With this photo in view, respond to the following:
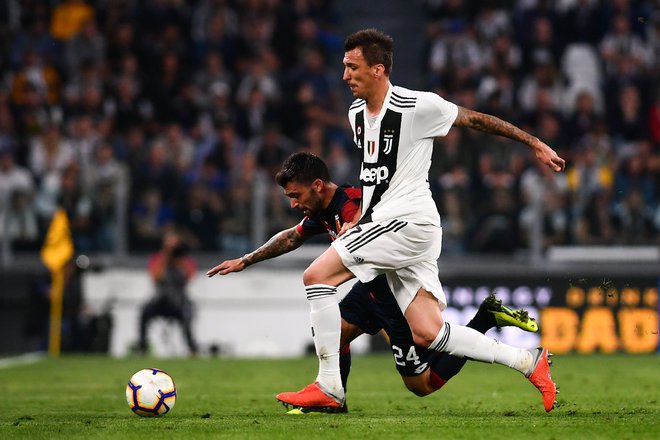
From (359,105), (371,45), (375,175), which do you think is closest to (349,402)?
(375,175)

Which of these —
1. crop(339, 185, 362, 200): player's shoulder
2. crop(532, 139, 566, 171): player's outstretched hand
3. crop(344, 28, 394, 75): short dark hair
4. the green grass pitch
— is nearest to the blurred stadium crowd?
the green grass pitch

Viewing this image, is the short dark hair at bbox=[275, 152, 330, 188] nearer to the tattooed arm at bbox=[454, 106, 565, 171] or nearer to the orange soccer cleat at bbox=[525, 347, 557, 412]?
the tattooed arm at bbox=[454, 106, 565, 171]

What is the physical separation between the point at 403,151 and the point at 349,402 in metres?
2.51

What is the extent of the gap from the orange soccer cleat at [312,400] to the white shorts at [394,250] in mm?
752

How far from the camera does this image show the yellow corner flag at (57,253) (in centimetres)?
1712

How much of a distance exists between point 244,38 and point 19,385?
9685 mm

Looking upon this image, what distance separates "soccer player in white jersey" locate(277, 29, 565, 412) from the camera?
7.71 meters

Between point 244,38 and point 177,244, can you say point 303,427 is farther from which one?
point 244,38

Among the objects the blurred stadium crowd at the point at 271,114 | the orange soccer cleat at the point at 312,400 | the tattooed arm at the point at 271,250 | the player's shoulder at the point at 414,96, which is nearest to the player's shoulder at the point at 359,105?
the player's shoulder at the point at 414,96

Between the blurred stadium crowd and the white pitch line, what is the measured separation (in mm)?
1542

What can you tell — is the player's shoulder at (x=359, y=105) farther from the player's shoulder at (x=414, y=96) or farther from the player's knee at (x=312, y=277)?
the player's knee at (x=312, y=277)

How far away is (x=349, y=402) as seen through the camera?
9500mm

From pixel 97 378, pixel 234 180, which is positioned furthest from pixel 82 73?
pixel 97 378

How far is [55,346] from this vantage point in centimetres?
1777
